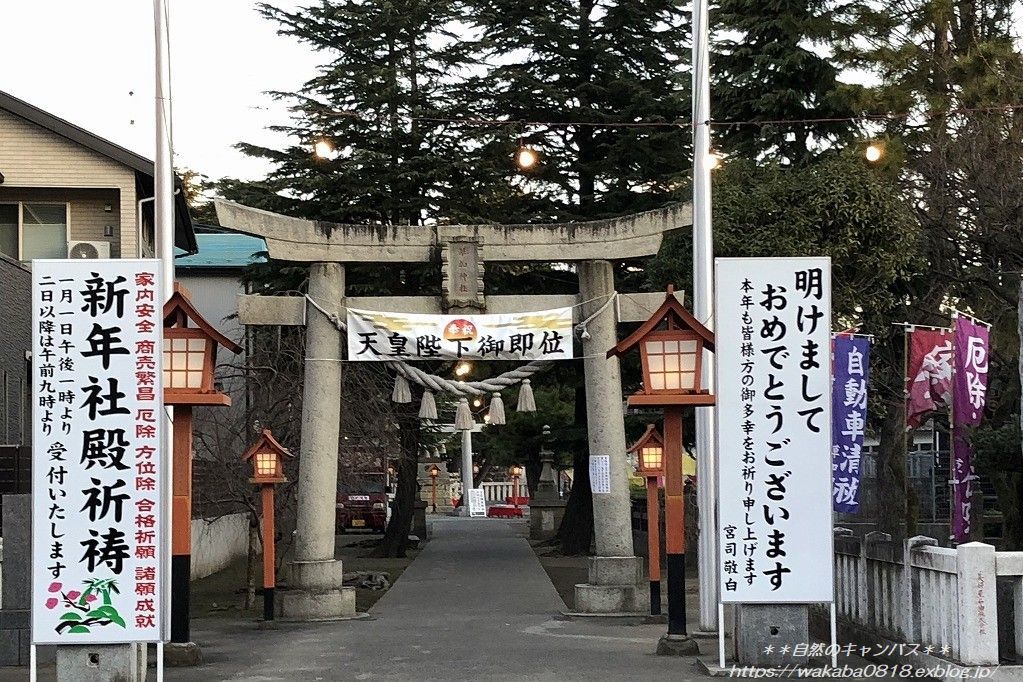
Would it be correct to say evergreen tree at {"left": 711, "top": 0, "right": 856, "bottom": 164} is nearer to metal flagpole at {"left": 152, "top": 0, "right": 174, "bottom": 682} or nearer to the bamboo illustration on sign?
metal flagpole at {"left": 152, "top": 0, "right": 174, "bottom": 682}

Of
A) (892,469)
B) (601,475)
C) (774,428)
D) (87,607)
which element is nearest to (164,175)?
(87,607)

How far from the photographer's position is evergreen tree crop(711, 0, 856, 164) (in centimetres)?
2952

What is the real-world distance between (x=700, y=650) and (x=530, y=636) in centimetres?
315

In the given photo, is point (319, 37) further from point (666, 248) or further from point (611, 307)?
point (611, 307)

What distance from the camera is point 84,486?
13.7m

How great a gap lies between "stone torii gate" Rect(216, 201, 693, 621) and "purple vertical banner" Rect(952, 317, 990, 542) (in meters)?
5.79

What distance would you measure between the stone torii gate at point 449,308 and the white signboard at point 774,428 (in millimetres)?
7970

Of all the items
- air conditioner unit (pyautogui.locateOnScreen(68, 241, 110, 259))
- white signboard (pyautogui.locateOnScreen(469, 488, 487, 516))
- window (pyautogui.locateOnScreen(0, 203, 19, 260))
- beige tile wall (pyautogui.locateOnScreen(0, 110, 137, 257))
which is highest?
beige tile wall (pyautogui.locateOnScreen(0, 110, 137, 257))

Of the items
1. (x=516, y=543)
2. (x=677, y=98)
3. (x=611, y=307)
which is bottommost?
(x=516, y=543)

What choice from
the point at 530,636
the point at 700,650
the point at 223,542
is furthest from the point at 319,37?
the point at 700,650

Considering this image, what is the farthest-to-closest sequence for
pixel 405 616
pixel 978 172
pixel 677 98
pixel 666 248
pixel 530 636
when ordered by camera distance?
1. pixel 677 98
2. pixel 666 248
3. pixel 978 172
4. pixel 405 616
5. pixel 530 636

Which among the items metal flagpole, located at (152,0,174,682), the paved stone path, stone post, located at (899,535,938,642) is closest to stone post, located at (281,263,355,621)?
the paved stone path

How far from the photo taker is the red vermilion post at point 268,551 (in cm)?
2211

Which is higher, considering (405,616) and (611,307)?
(611,307)
